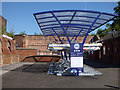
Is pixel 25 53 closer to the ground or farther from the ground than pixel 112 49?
closer to the ground

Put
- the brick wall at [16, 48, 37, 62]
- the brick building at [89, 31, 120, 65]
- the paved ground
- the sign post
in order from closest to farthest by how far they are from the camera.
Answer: the paved ground → the sign post → the brick building at [89, 31, 120, 65] → the brick wall at [16, 48, 37, 62]

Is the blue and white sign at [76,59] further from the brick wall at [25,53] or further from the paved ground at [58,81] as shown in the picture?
the brick wall at [25,53]

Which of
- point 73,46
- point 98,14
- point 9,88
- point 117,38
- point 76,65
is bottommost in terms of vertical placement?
point 9,88

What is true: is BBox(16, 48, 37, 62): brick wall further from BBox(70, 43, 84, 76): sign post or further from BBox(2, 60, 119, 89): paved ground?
BBox(70, 43, 84, 76): sign post

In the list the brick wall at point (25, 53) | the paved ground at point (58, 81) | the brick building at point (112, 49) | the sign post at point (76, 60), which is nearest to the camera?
the paved ground at point (58, 81)

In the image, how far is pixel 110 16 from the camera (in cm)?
1106

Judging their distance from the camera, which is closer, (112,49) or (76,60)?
(76,60)

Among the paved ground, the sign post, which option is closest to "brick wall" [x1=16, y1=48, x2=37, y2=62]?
the paved ground

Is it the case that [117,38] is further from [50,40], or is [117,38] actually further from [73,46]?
[50,40]

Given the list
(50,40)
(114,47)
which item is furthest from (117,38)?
(50,40)

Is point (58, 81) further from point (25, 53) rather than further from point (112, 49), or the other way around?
point (25, 53)

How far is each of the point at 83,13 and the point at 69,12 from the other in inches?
39.5

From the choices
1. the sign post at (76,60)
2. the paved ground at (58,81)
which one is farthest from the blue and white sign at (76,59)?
the paved ground at (58,81)

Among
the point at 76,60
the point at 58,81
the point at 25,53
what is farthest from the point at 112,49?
the point at 58,81
